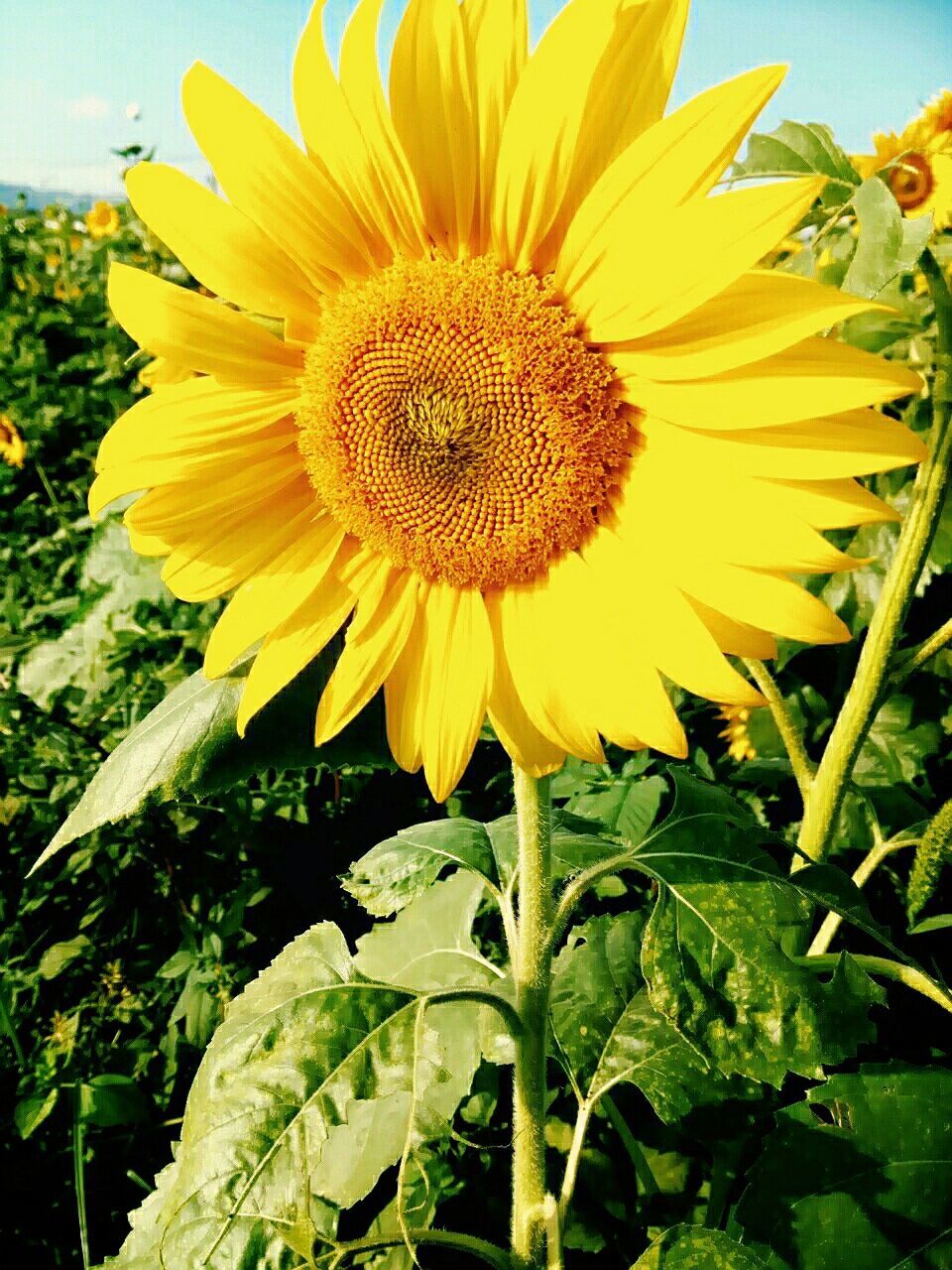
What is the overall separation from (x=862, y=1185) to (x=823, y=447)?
859 mm

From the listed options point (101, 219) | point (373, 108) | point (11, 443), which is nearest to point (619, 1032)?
point (373, 108)

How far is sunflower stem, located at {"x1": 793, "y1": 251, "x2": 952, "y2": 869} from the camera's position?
1230 millimetres

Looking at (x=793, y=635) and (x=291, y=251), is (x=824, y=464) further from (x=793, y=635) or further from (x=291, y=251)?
(x=291, y=251)

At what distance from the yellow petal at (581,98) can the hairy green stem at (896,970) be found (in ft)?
2.98

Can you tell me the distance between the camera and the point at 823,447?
2.92ft

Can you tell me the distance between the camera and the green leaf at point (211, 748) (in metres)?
1.18

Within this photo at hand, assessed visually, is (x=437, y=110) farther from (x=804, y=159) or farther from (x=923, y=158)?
(x=923, y=158)

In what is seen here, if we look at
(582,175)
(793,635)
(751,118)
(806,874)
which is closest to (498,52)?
(582,175)

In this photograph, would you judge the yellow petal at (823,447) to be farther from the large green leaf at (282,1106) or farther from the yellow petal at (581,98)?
the large green leaf at (282,1106)

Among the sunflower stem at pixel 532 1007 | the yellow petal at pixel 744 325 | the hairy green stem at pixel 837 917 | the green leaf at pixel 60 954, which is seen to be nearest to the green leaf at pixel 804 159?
the yellow petal at pixel 744 325

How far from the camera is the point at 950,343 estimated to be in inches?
48.2

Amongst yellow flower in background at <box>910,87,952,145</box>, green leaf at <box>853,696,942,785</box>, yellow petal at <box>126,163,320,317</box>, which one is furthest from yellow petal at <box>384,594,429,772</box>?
yellow flower in background at <box>910,87,952,145</box>

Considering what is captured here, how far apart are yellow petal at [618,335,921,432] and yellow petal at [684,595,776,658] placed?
0.18 meters

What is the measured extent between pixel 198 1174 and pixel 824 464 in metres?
0.97
